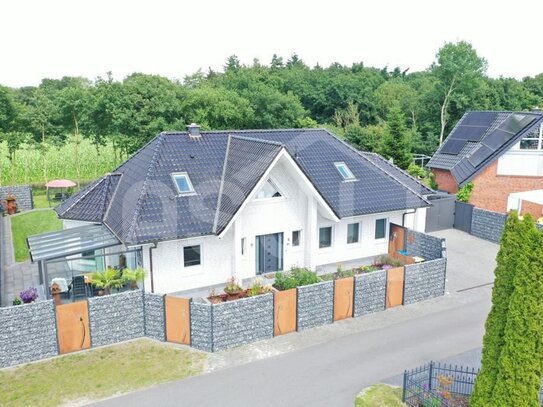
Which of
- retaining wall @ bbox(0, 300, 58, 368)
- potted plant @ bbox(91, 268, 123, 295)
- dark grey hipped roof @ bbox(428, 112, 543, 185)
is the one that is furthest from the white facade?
dark grey hipped roof @ bbox(428, 112, 543, 185)

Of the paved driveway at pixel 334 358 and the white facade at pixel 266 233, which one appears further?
the white facade at pixel 266 233

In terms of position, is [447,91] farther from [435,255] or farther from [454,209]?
[435,255]

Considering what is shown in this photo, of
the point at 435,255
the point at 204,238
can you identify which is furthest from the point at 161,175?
the point at 435,255

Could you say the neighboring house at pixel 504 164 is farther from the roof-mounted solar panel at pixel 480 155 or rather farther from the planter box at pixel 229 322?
the planter box at pixel 229 322

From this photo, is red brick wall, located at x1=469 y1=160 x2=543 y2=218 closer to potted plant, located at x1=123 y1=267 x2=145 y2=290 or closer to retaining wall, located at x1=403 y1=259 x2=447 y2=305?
retaining wall, located at x1=403 y1=259 x2=447 y2=305

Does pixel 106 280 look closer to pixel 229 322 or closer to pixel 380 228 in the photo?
pixel 229 322

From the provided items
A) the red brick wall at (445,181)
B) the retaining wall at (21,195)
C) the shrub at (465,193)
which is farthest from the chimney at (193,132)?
the retaining wall at (21,195)
